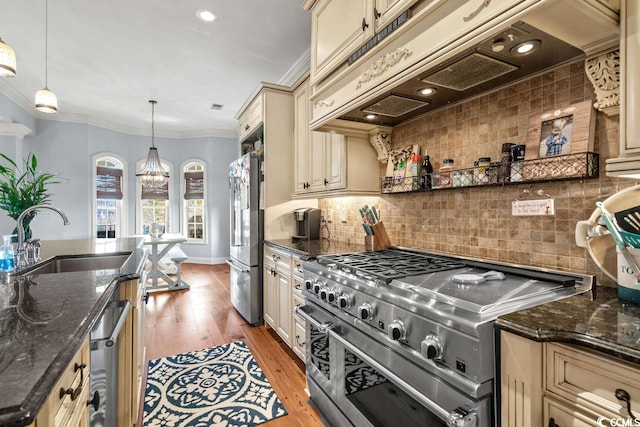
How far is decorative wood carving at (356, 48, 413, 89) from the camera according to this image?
4.71 ft

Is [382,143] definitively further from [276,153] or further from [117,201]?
[117,201]

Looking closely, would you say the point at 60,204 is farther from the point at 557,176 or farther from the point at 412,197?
the point at 557,176

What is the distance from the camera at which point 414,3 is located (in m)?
1.36

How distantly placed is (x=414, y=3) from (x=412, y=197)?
44.4 inches

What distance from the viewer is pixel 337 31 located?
1.92 meters

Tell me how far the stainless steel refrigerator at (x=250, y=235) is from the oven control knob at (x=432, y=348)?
2.36 m

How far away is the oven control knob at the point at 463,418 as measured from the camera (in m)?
0.95

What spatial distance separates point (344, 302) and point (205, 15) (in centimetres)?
280

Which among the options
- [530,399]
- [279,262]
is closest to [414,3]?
[530,399]

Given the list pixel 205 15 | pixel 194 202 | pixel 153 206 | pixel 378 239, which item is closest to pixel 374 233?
pixel 378 239

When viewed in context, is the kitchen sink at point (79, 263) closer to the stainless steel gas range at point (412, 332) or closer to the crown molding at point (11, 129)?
the stainless steel gas range at point (412, 332)

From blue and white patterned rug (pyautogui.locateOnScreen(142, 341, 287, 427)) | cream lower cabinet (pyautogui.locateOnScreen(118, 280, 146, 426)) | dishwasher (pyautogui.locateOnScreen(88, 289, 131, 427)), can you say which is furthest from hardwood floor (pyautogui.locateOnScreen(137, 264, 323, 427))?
dishwasher (pyautogui.locateOnScreen(88, 289, 131, 427))

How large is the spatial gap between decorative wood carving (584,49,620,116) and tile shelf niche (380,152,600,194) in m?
0.18

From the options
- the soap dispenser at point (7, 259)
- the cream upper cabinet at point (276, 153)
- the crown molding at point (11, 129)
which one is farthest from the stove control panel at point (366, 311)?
the crown molding at point (11, 129)
